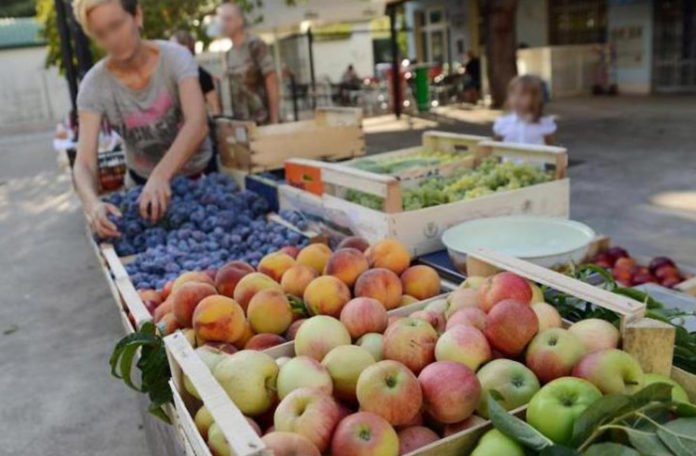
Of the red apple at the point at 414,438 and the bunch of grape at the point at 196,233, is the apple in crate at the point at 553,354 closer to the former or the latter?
the red apple at the point at 414,438

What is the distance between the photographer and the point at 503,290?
1.73 metres

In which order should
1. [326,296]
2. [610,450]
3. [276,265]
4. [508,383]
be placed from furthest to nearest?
1. [276,265]
2. [326,296]
3. [508,383]
4. [610,450]

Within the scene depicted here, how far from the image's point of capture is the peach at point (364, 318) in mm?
1765

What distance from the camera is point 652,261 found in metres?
3.34

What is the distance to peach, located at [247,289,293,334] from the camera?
188 cm

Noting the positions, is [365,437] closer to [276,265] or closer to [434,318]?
[434,318]

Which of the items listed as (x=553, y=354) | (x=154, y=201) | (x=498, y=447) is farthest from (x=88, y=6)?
(x=498, y=447)

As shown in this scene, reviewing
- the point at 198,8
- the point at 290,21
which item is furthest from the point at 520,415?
the point at 198,8

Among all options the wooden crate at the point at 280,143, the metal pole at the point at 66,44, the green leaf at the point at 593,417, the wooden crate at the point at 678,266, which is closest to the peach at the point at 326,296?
the green leaf at the point at 593,417

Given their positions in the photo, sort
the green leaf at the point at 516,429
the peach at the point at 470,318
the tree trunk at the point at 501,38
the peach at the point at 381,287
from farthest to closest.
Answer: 1. the tree trunk at the point at 501,38
2. the peach at the point at 381,287
3. the peach at the point at 470,318
4. the green leaf at the point at 516,429

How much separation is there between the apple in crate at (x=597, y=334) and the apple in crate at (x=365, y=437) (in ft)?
1.75

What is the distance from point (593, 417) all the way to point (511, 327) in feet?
1.09

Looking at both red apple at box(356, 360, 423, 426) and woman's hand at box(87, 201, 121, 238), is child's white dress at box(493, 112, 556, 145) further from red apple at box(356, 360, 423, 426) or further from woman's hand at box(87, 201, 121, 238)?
red apple at box(356, 360, 423, 426)

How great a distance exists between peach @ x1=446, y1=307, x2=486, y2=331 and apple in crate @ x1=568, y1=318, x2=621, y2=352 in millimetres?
212
